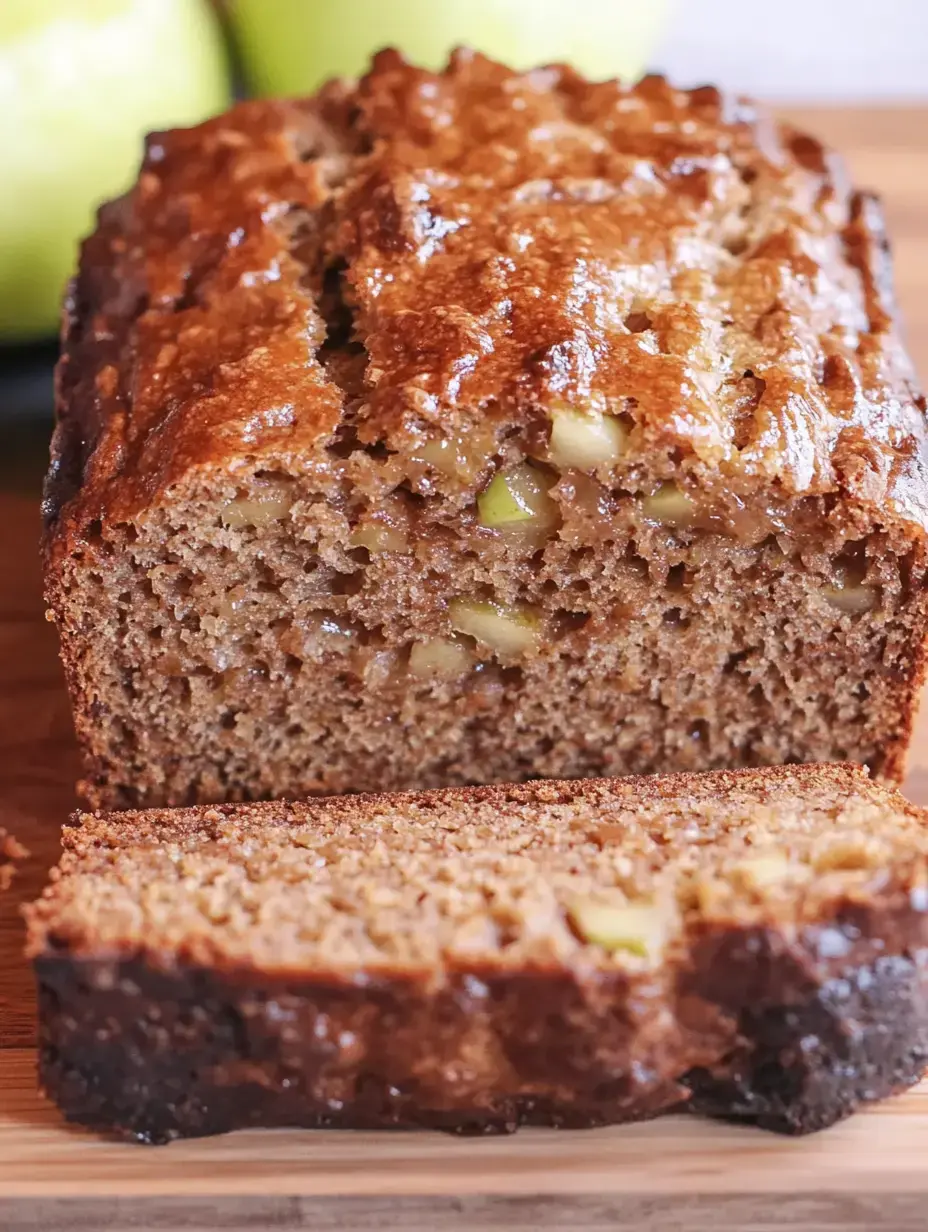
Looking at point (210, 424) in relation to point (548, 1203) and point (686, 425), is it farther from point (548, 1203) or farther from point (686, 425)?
point (548, 1203)

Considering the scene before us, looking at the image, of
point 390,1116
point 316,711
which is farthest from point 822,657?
point 390,1116

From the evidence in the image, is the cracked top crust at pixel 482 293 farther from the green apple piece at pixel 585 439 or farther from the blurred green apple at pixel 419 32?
the blurred green apple at pixel 419 32

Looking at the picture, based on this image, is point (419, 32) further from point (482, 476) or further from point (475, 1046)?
point (475, 1046)

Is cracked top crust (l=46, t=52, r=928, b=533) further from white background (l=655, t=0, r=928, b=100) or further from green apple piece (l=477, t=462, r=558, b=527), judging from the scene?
white background (l=655, t=0, r=928, b=100)

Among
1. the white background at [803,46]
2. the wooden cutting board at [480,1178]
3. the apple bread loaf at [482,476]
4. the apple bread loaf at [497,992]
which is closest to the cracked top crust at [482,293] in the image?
the apple bread loaf at [482,476]

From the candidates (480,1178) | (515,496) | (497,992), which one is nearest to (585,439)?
(515,496)

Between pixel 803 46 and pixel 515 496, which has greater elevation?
pixel 803 46

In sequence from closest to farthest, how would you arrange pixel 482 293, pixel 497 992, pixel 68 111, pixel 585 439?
pixel 497 992 < pixel 585 439 < pixel 482 293 < pixel 68 111
